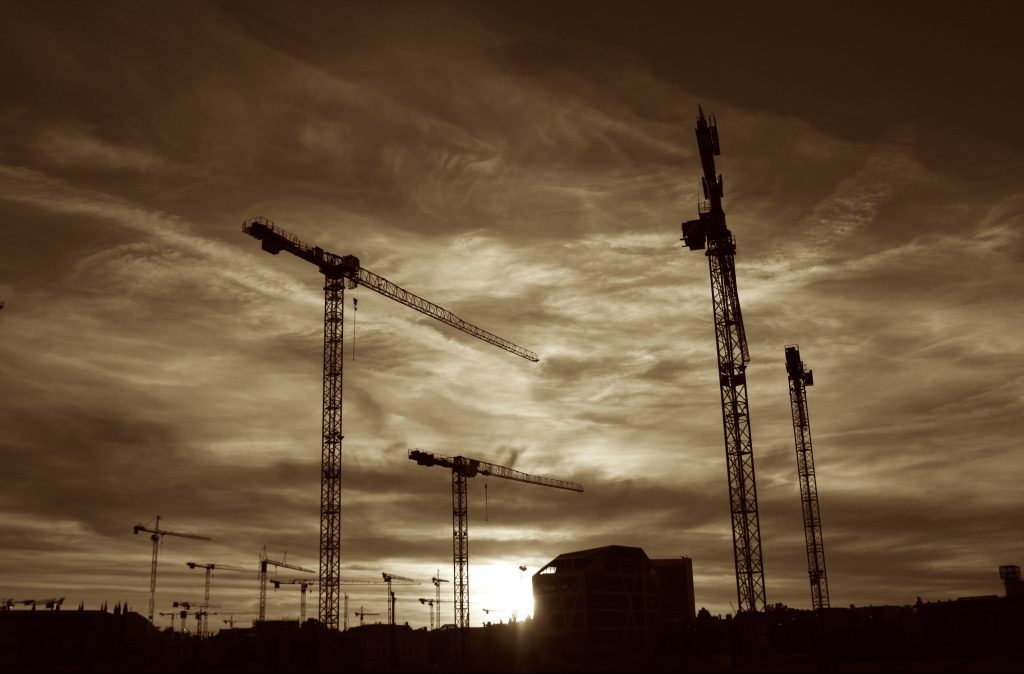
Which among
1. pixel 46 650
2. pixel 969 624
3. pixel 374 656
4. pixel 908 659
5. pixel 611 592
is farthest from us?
pixel 374 656

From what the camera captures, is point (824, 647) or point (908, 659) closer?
point (908, 659)

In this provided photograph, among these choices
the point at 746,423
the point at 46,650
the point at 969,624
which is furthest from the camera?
the point at 969,624

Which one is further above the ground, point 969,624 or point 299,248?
point 299,248

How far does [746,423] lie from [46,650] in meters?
93.8

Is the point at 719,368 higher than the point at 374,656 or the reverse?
higher

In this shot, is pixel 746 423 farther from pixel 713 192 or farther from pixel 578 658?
pixel 578 658

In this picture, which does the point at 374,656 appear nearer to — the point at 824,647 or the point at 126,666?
the point at 126,666

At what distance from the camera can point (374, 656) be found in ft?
616

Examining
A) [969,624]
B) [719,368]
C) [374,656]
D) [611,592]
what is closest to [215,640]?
[374,656]

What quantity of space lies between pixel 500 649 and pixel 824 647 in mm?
46689

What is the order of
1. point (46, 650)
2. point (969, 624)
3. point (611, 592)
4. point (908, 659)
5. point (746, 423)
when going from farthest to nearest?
point (611, 592), point (969, 624), point (46, 650), point (746, 423), point (908, 659)

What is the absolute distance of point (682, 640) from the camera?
119938 millimetres

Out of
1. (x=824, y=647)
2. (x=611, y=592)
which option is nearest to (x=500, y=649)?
(x=611, y=592)

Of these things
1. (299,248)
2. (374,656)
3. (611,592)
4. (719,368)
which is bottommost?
(374,656)
